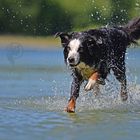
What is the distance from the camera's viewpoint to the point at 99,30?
34.8 feet

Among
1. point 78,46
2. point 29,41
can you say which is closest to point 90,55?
point 78,46

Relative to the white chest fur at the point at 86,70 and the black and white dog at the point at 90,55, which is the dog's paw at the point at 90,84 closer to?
the black and white dog at the point at 90,55

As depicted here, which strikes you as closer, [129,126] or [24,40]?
[129,126]

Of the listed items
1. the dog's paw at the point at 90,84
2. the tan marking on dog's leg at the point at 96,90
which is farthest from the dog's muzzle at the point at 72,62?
the tan marking on dog's leg at the point at 96,90

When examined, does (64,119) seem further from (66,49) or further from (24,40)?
(24,40)

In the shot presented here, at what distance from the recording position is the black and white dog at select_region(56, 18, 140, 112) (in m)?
9.85

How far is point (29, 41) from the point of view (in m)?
38.8

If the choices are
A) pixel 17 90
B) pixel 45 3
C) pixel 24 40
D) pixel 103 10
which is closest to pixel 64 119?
pixel 17 90

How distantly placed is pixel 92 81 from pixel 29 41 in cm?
2898

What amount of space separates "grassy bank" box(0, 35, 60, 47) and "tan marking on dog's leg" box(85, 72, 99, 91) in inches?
1021

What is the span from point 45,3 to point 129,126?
4527 centimetres

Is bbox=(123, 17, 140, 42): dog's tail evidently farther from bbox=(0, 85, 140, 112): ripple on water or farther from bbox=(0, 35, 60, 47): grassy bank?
bbox=(0, 35, 60, 47): grassy bank

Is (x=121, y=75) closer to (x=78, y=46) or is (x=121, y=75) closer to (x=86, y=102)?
(x=86, y=102)

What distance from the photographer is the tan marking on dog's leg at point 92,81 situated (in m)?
9.94
